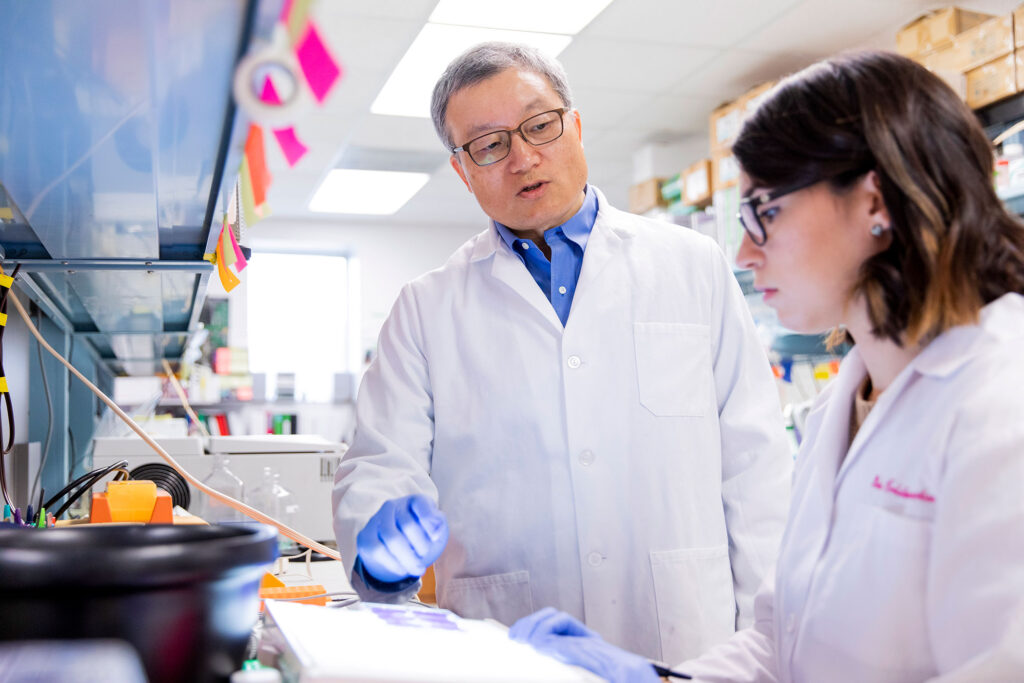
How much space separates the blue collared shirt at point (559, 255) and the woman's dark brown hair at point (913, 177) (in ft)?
2.11

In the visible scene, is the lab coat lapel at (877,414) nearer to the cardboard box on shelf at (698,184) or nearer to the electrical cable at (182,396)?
the electrical cable at (182,396)

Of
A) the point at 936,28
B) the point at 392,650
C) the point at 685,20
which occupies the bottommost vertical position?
the point at 392,650

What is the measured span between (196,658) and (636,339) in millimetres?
973

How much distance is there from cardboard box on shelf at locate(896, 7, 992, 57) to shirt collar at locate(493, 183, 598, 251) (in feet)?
7.21

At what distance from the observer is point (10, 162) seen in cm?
88

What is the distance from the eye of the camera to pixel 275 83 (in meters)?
0.57

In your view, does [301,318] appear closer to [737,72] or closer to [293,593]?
[737,72]

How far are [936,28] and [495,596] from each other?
9.09 feet

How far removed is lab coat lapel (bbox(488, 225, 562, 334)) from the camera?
1.40m

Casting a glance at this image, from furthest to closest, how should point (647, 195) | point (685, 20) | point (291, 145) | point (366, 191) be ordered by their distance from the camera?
point (366, 191)
point (647, 195)
point (685, 20)
point (291, 145)

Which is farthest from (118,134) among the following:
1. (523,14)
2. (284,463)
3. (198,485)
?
(523,14)

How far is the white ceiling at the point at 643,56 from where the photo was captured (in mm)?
3291

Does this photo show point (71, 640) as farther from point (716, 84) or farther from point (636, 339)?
point (716, 84)

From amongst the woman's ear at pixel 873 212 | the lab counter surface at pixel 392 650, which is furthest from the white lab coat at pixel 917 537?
the lab counter surface at pixel 392 650
